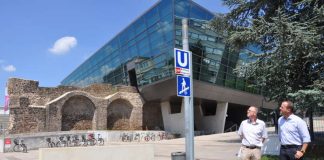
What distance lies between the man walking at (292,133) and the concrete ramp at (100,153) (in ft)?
21.2

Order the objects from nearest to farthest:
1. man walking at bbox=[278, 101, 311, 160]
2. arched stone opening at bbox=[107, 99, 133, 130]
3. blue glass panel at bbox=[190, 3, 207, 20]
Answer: man walking at bbox=[278, 101, 311, 160] < blue glass panel at bbox=[190, 3, 207, 20] < arched stone opening at bbox=[107, 99, 133, 130]

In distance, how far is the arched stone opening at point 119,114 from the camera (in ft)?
164

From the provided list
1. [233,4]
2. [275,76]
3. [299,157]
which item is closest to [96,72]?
[233,4]

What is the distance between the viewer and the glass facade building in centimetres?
4181

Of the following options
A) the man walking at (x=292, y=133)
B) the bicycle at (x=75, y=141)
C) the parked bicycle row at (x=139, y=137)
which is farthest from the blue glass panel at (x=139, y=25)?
the man walking at (x=292, y=133)

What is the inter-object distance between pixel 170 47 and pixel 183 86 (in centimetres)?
3212

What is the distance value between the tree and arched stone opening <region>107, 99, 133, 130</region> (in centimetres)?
3226

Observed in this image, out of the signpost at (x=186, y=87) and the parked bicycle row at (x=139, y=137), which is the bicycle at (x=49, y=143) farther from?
the signpost at (x=186, y=87)

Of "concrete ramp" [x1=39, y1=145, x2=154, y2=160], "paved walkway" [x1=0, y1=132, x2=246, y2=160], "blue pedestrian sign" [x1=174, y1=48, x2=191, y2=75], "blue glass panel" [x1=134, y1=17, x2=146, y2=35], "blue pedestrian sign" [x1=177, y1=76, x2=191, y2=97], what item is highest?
"blue glass panel" [x1=134, y1=17, x2=146, y2=35]

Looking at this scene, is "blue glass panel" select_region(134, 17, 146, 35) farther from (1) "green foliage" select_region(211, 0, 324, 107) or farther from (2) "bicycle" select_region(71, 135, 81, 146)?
(1) "green foliage" select_region(211, 0, 324, 107)

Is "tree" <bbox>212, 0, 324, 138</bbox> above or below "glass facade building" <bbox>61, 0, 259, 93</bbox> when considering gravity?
below

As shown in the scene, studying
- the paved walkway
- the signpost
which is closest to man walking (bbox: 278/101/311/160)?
the signpost

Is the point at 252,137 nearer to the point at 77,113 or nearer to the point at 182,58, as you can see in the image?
the point at 182,58

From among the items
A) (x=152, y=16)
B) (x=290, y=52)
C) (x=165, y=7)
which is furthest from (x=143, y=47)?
(x=290, y=52)
